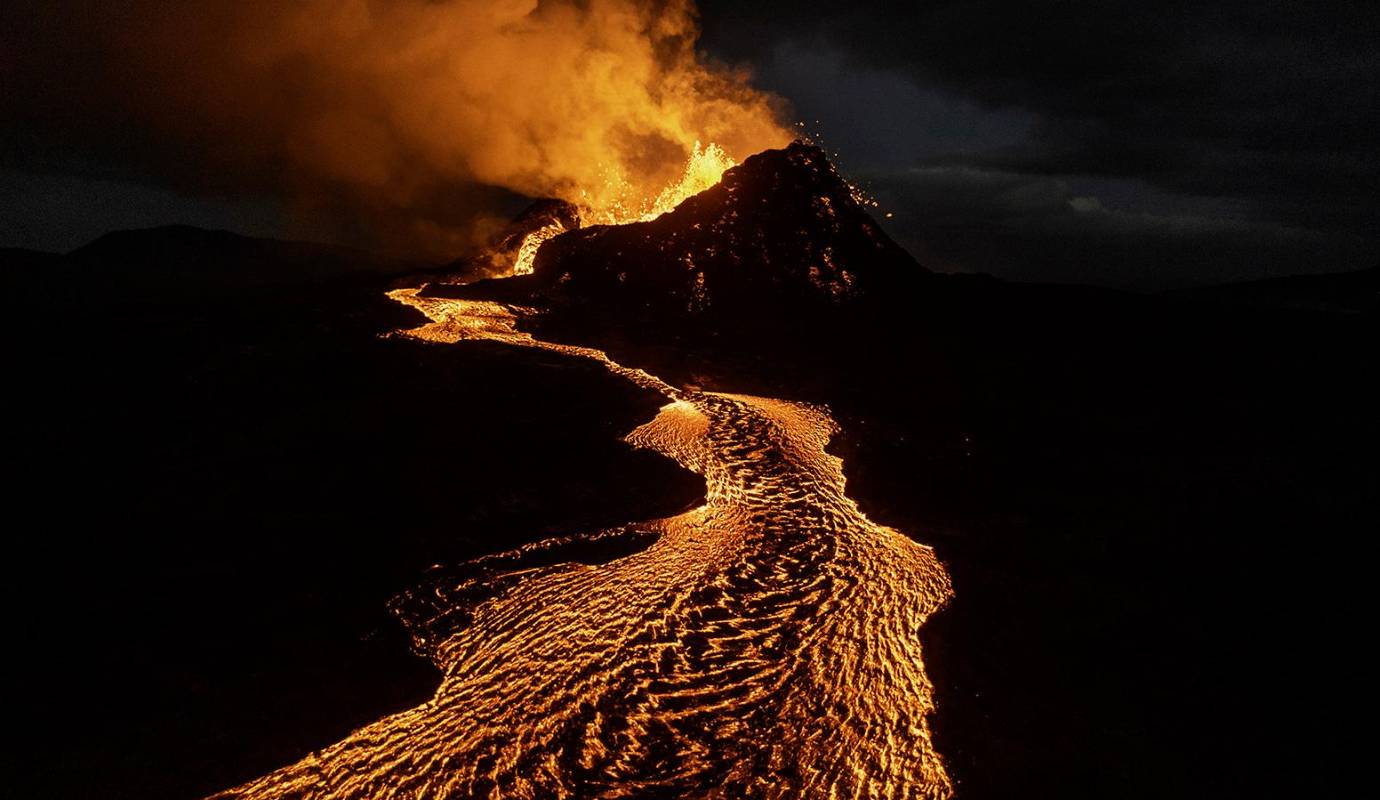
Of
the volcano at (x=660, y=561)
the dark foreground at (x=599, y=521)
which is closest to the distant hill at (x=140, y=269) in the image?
the dark foreground at (x=599, y=521)

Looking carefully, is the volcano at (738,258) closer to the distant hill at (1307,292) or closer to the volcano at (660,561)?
the volcano at (660,561)

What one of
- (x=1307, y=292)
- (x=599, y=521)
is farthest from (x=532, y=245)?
(x=1307, y=292)

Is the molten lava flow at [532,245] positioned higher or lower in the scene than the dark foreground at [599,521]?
higher

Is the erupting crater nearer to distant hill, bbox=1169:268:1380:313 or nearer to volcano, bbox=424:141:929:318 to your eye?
volcano, bbox=424:141:929:318

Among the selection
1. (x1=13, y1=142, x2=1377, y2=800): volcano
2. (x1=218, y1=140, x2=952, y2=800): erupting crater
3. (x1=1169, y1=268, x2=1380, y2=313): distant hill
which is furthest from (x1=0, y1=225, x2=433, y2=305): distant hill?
(x1=1169, y1=268, x2=1380, y2=313): distant hill

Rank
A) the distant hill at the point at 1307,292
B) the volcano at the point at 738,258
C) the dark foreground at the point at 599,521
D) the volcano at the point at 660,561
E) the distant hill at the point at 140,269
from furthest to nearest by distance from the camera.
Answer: the distant hill at the point at 1307,292, the distant hill at the point at 140,269, the volcano at the point at 738,258, the dark foreground at the point at 599,521, the volcano at the point at 660,561

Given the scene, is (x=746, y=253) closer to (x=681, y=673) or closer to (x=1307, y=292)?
(x=681, y=673)
